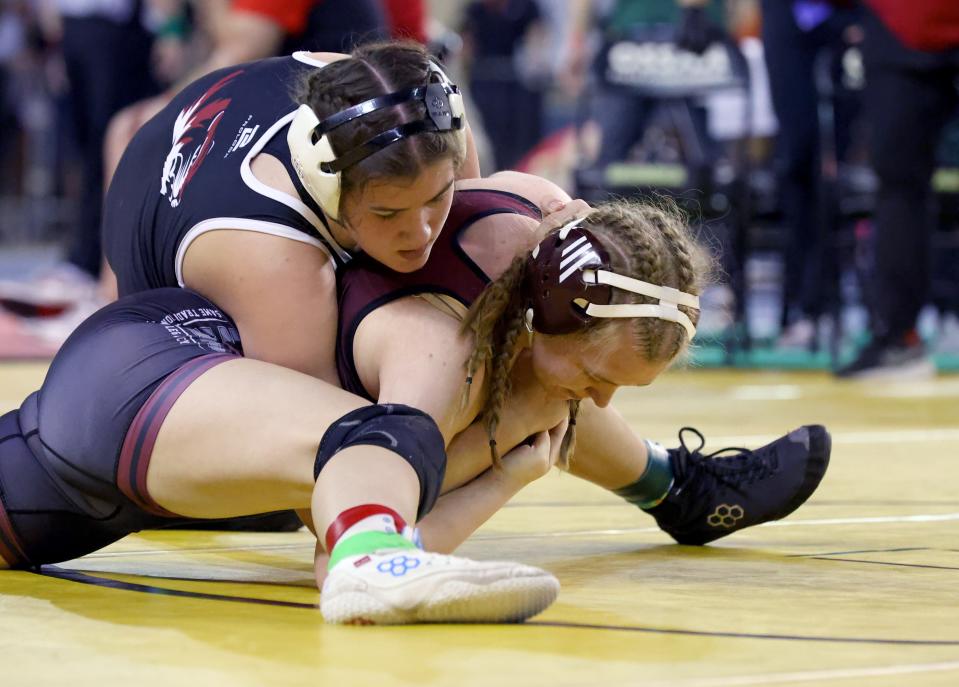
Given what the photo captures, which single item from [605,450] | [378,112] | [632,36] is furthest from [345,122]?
[632,36]

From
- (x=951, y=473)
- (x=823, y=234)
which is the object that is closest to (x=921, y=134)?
(x=823, y=234)

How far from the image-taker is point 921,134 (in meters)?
5.77

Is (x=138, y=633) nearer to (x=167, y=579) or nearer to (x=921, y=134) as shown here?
(x=167, y=579)

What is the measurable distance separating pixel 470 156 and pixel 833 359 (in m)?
4.13

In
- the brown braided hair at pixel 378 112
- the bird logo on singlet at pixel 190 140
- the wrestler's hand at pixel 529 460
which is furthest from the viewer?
the bird logo on singlet at pixel 190 140

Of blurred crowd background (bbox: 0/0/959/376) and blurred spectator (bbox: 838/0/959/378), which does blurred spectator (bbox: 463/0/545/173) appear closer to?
blurred crowd background (bbox: 0/0/959/376)

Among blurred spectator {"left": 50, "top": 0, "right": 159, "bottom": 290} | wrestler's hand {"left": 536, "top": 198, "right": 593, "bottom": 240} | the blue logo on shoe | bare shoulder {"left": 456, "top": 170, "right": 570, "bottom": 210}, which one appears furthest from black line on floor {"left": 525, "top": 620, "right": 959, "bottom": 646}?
blurred spectator {"left": 50, "top": 0, "right": 159, "bottom": 290}

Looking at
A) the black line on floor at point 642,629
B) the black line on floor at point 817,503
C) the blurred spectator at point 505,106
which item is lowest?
the black line on floor at point 817,503

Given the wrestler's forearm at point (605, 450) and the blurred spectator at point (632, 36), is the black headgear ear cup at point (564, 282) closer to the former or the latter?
the wrestler's forearm at point (605, 450)

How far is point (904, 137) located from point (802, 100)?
128 centimetres

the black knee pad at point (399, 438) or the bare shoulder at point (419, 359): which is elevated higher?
the bare shoulder at point (419, 359)

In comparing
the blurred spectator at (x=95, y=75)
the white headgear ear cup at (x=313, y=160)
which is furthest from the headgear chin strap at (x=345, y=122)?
the blurred spectator at (x=95, y=75)

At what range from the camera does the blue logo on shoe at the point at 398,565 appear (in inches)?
75.5

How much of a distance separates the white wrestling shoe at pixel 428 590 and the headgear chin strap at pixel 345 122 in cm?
61
